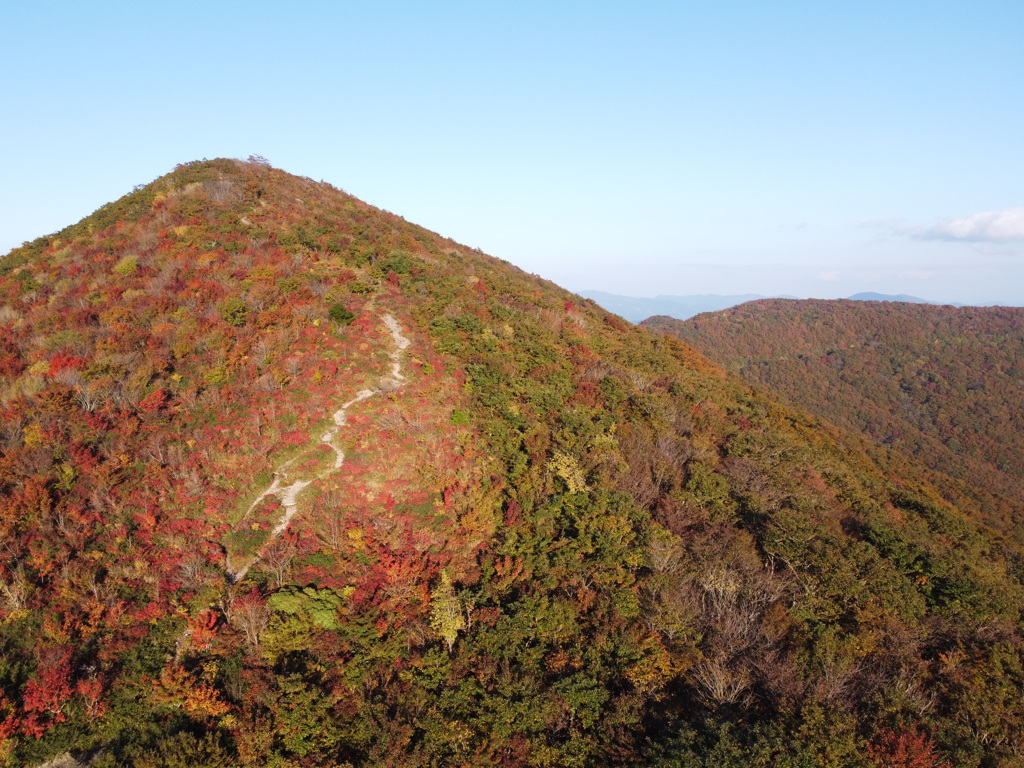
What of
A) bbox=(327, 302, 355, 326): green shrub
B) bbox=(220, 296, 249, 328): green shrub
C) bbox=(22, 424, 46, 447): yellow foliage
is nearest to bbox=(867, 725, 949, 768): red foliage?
bbox=(327, 302, 355, 326): green shrub

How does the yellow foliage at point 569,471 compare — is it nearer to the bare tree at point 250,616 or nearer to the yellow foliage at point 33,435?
the bare tree at point 250,616

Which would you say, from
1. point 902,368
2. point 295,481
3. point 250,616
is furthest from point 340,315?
point 902,368

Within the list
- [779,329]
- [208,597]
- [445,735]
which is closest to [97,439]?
[208,597]

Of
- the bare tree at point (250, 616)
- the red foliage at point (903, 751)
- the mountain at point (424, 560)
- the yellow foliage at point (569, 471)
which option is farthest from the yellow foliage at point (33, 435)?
the red foliage at point (903, 751)

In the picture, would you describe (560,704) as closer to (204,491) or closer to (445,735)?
(445,735)

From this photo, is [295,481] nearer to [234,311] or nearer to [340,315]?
[340,315]

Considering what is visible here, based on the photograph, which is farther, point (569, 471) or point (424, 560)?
point (569, 471)
